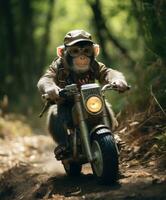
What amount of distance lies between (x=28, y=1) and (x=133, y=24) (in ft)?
35.5

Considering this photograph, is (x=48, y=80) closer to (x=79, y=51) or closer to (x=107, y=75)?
(x=79, y=51)

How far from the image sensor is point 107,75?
7.94 m

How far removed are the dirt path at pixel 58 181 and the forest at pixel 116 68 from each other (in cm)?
5

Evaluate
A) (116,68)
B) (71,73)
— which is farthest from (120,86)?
(116,68)

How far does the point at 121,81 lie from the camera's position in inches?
292

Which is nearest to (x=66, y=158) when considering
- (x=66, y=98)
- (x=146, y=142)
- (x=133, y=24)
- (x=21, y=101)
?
(x=66, y=98)

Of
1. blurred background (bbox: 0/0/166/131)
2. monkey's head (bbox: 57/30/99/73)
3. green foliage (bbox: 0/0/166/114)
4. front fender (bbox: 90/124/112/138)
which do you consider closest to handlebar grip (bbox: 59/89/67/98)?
front fender (bbox: 90/124/112/138)

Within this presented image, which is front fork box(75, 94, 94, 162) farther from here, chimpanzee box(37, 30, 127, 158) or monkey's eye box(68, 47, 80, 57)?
monkey's eye box(68, 47, 80, 57)

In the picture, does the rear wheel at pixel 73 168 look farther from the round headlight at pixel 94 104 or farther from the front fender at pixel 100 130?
the round headlight at pixel 94 104

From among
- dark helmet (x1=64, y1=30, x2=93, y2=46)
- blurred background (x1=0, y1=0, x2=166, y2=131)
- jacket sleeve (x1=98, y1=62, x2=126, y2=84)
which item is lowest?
jacket sleeve (x1=98, y1=62, x2=126, y2=84)

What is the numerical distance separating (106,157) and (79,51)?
1.50 metres

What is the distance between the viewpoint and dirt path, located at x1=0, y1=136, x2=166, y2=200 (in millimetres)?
6543

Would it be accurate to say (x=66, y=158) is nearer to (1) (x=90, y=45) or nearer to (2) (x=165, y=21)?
(1) (x=90, y=45)

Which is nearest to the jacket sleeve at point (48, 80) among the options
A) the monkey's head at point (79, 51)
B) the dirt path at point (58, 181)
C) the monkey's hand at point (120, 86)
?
the monkey's head at point (79, 51)
